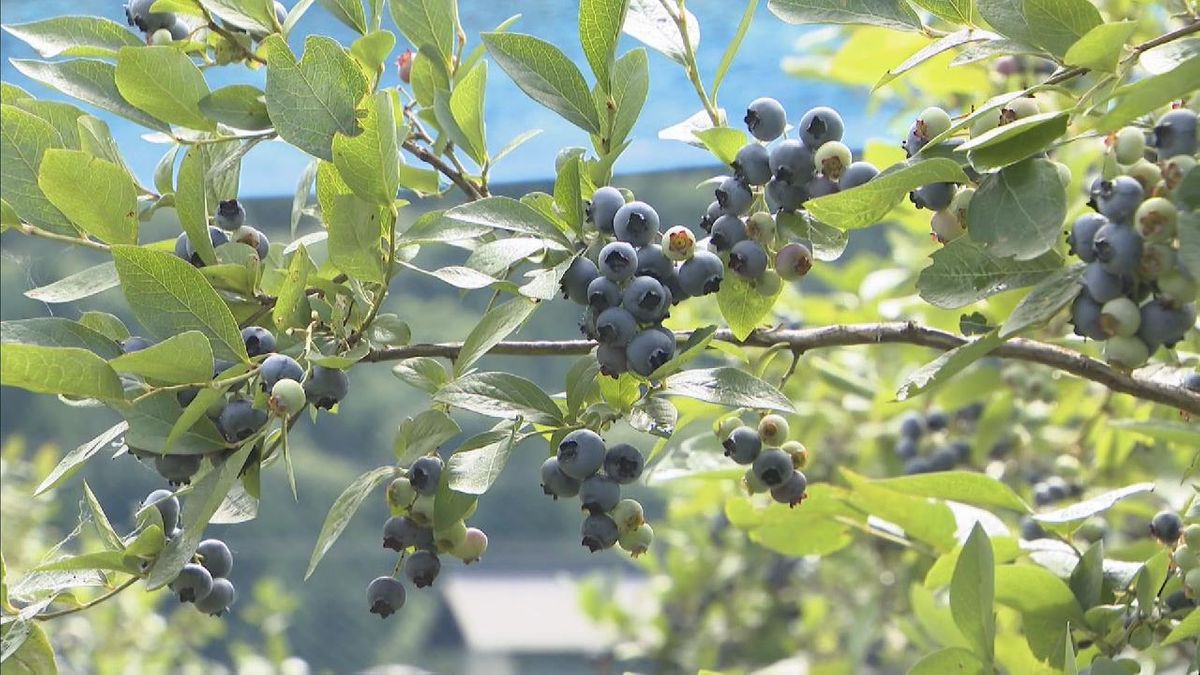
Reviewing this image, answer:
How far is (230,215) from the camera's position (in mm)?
770

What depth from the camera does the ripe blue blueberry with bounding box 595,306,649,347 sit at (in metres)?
0.63

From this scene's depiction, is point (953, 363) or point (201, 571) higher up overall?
point (953, 363)

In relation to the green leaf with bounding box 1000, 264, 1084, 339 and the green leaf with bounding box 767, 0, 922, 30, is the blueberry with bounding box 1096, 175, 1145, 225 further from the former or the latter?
the green leaf with bounding box 767, 0, 922, 30

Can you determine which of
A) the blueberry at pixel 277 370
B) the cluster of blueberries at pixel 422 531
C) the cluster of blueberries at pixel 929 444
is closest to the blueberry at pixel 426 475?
the cluster of blueberries at pixel 422 531

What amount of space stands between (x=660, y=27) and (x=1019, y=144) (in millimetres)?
242

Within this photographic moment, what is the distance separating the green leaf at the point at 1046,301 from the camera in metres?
0.58

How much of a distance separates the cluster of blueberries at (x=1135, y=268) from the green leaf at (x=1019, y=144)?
29 millimetres

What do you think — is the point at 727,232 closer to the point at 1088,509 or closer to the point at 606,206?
the point at 606,206

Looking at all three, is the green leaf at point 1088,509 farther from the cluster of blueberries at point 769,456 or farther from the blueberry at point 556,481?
the blueberry at point 556,481

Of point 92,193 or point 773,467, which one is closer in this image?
point 92,193

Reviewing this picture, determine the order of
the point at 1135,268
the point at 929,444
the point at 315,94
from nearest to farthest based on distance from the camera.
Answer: the point at 1135,268 → the point at 315,94 → the point at 929,444

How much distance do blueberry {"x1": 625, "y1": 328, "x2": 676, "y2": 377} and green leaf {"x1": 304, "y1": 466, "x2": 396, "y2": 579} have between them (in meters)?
0.14

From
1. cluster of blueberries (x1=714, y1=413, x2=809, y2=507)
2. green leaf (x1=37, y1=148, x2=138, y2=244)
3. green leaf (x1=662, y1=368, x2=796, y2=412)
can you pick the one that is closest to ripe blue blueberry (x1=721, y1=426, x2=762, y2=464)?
cluster of blueberries (x1=714, y1=413, x2=809, y2=507)

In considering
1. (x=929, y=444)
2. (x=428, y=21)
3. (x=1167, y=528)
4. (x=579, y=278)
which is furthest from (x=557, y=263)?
(x=929, y=444)
